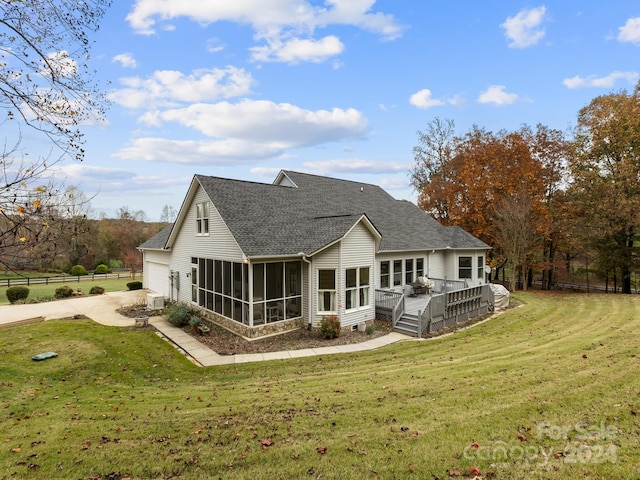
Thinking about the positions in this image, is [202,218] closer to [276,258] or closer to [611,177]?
[276,258]

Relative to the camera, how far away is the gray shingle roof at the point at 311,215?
13.8 meters

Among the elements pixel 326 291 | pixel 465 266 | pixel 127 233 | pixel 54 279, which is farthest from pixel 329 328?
pixel 127 233

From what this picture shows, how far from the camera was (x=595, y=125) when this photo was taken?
26.0 m

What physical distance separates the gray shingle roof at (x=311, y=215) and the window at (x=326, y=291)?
132cm

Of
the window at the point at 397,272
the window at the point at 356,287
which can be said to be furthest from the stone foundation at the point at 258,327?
the window at the point at 397,272

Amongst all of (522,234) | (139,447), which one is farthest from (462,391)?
(522,234)

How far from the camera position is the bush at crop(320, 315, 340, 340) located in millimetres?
13016

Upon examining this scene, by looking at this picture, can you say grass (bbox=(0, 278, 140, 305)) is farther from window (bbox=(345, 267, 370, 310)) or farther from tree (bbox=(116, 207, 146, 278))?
window (bbox=(345, 267, 370, 310))

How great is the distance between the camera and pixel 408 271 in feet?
65.1

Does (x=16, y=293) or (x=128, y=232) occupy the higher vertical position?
(x=128, y=232)

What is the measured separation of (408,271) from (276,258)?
383 inches

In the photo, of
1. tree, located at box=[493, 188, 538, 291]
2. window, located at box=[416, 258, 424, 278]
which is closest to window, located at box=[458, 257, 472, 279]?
window, located at box=[416, 258, 424, 278]

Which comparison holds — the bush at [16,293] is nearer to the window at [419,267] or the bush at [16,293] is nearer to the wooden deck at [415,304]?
the wooden deck at [415,304]

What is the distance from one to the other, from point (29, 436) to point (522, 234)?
28.7 m
